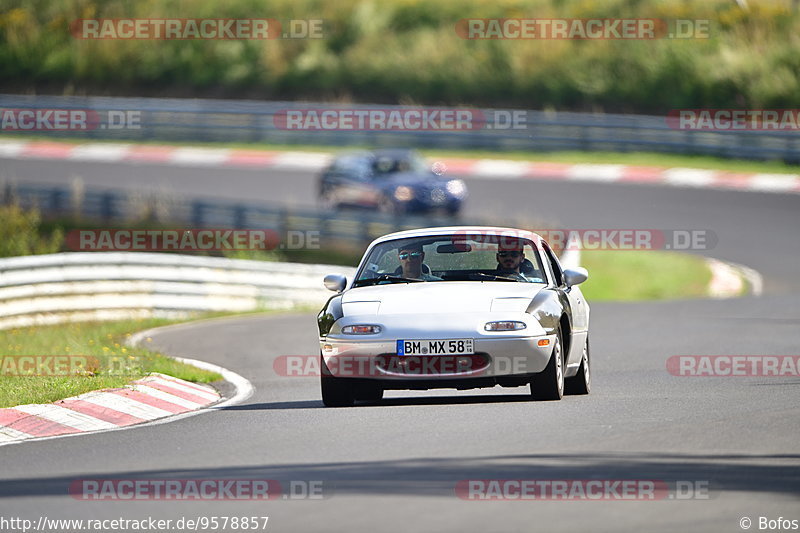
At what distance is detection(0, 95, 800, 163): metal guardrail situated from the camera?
1439 inches

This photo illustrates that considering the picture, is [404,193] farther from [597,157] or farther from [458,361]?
[458,361]

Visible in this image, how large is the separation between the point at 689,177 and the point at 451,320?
25.3 metres

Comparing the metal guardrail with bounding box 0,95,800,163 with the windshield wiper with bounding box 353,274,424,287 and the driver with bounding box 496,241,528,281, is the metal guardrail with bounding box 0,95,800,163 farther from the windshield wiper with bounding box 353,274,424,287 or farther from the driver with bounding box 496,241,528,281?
the windshield wiper with bounding box 353,274,424,287

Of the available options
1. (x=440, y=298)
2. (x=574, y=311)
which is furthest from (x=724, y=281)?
(x=440, y=298)

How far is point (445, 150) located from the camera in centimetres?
4028

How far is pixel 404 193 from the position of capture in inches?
1187

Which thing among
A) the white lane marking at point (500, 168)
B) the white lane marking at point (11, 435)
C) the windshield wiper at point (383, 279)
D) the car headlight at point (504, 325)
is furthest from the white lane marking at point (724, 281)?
the white lane marking at point (11, 435)

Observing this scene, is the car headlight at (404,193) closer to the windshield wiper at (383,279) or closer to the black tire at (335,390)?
the windshield wiper at (383,279)

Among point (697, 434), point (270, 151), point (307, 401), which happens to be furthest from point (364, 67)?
point (697, 434)

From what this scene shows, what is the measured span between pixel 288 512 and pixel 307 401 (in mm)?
4939

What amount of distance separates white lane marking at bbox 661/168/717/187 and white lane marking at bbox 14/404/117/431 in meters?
24.8

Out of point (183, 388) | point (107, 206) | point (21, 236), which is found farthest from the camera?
point (107, 206)

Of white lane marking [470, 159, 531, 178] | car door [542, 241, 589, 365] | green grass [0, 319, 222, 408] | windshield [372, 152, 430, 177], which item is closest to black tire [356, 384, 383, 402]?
car door [542, 241, 589, 365]

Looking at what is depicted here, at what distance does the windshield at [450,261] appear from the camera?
459 inches
